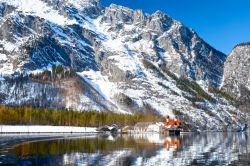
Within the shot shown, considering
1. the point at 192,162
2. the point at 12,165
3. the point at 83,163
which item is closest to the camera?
the point at 12,165

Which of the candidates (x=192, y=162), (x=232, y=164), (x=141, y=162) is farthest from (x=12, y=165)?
(x=232, y=164)

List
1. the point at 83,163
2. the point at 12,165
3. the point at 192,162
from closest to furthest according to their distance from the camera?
the point at 12,165
the point at 83,163
the point at 192,162

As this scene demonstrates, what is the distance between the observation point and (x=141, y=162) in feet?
297

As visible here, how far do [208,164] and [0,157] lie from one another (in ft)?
144

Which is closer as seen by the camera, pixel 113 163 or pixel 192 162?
pixel 113 163

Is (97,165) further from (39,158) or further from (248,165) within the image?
(248,165)

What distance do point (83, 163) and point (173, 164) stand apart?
18668 millimetres

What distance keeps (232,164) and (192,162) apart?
8572 mm

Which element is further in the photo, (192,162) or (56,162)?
(192,162)

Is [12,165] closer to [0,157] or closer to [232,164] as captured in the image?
[0,157]

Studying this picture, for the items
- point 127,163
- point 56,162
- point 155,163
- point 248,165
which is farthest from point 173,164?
point 56,162

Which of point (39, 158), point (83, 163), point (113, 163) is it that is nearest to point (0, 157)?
point (39, 158)

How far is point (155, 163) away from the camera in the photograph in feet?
293

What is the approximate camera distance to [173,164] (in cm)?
8812
